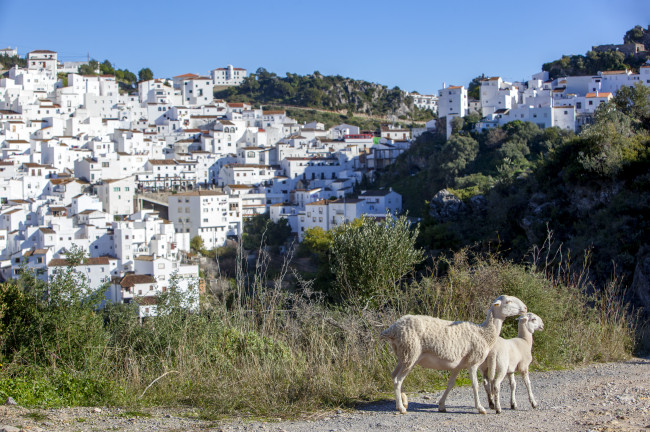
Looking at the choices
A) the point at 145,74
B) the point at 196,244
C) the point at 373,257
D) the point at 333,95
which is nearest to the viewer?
the point at 373,257

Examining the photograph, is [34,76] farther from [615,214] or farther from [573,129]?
[615,214]

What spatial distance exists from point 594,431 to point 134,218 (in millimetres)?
42293

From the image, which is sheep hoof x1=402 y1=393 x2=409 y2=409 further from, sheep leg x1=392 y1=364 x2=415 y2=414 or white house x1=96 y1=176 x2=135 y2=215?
white house x1=96 y1=176 x2=135 y2=215

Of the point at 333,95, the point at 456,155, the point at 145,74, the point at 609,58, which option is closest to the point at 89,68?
the point at 145,74

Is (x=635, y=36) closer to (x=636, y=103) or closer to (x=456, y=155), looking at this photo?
(x=456, y=155)

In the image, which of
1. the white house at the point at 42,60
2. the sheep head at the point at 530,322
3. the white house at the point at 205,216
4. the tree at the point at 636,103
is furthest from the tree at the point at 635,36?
the sheep head at the point at 530,322

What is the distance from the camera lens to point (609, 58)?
6322cm

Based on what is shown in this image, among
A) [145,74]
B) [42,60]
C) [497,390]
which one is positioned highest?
[145,74]

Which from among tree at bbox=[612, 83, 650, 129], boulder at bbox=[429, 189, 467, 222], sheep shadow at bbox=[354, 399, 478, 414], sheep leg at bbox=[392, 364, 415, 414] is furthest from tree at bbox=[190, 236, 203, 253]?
sheep leg at bbox=[392, 364, 415, 414]

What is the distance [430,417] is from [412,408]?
292 millimetres

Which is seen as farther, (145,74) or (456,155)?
(145,74)

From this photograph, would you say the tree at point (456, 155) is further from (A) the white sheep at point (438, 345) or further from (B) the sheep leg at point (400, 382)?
(B) the sheep leg at point (400, 382)

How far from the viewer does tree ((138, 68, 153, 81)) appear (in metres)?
88.1

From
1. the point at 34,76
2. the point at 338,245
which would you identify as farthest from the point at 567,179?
the point at 34,76
